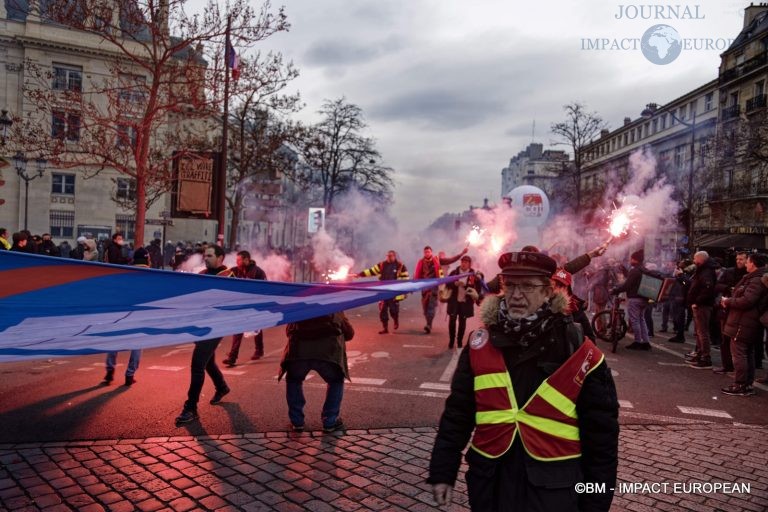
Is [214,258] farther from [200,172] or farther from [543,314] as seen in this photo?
[200,172]

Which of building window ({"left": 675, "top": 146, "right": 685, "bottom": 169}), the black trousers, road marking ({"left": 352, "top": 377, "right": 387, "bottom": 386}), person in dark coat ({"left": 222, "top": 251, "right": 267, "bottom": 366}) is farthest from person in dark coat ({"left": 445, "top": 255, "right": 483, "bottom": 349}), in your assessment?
building window ({"left": 675, "top": 146, "right": 685, "bottom": 169})

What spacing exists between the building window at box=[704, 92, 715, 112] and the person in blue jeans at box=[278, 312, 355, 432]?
53667mm

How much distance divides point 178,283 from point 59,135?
43.9ft

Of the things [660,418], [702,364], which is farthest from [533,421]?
[702,364]

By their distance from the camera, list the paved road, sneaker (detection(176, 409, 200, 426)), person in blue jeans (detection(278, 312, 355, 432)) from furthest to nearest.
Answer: sneaker (detection(176, 409, 200, 426)) → person in blue jeans (detection(278, 312, 355, 432)) → the paved road

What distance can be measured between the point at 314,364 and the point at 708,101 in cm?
5461

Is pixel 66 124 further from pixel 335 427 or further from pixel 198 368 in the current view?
pixel 335 427

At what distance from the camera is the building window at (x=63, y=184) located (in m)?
44.7

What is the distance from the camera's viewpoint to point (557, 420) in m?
2.53

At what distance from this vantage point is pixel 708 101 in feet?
161

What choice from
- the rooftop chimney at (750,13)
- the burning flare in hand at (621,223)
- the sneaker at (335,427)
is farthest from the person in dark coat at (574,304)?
the rooftop chimney at (750,13)

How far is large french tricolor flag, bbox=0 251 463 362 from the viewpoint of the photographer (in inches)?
156

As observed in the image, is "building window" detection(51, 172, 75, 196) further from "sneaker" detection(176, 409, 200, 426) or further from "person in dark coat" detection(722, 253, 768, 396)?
"person in dark coat" detection(722, 253, 768, 396)

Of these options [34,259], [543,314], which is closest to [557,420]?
[543,314]
